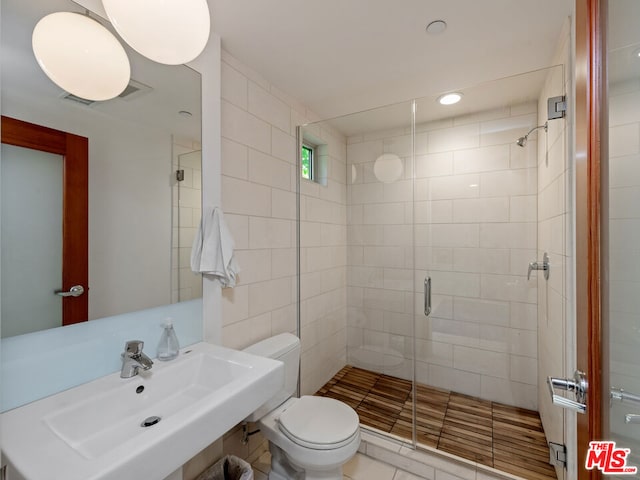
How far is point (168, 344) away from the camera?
1254 mm

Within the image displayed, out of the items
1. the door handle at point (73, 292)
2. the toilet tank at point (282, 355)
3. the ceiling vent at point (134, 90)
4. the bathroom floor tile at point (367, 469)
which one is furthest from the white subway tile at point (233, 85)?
the bathroom floor tile at point (367, 469)

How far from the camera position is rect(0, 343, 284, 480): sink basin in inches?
27.0

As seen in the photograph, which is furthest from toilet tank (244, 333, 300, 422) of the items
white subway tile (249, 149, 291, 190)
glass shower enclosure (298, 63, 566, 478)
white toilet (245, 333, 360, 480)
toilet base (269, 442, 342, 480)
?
white subway tile (249, 149, 291, 190)

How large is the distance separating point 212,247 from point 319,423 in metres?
1.09

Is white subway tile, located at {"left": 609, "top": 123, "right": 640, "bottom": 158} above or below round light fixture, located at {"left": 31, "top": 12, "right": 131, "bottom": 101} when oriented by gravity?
below

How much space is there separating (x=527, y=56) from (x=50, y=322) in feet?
8.53

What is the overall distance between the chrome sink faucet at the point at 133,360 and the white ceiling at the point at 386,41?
1.50m

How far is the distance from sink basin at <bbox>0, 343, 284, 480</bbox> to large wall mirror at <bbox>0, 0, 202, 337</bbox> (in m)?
0.28

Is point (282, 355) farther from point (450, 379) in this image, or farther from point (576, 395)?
point (450, 379)

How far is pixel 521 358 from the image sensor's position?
2176 mm

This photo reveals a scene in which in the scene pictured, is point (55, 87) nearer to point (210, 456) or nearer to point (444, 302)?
point (210, 456)

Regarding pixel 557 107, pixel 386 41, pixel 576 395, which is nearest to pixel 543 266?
pixel 557 107

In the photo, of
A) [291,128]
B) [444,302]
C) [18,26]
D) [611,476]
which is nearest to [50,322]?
[18,26]

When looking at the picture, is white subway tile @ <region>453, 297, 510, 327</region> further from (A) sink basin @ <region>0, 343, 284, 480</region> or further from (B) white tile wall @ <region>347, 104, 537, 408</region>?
(A) sink basin @ <region>0, 343, 284, 480</region>
